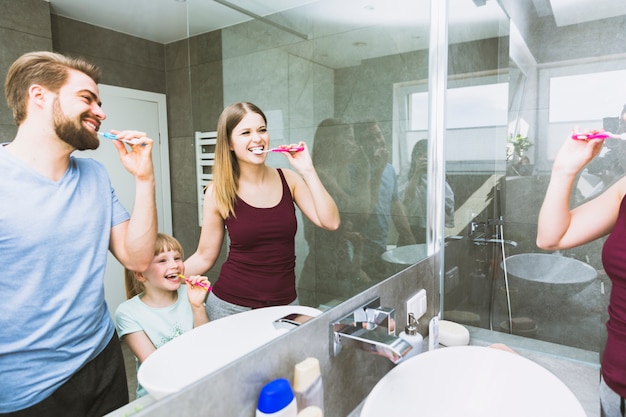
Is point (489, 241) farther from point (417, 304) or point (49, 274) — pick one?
point (49, 274)

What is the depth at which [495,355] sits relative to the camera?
117 cm

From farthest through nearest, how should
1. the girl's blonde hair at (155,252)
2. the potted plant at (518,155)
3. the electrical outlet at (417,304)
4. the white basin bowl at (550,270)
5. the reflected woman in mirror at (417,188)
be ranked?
1. the potted plant at (518,155)
2. the white basin bowl at (550,270)
3. the reflected woman in mirror at (417,188)
4. the electrical outlet at (417,304)
5. the girl's blonde hair at (155,252)

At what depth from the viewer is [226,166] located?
0.77 meters

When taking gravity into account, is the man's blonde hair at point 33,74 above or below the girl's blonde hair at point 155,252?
above

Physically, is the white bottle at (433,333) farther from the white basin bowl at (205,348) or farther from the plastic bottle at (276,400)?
the plastic bottle at (276,400)

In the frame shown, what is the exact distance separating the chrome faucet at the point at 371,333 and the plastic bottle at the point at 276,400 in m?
0.25

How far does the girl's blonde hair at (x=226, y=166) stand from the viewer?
0.76m

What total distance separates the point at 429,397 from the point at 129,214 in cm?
90

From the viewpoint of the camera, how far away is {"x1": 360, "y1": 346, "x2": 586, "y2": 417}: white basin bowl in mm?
1004

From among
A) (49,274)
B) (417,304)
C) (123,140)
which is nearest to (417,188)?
(417,304)

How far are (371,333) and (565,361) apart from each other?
0.91m

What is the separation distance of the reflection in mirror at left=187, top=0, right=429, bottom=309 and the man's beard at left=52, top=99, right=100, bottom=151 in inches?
7.7

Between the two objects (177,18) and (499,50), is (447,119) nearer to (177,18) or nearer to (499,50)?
(499,50)

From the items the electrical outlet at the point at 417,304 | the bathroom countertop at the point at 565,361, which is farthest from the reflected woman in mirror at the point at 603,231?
the electrical outlet at the point at 417,304
